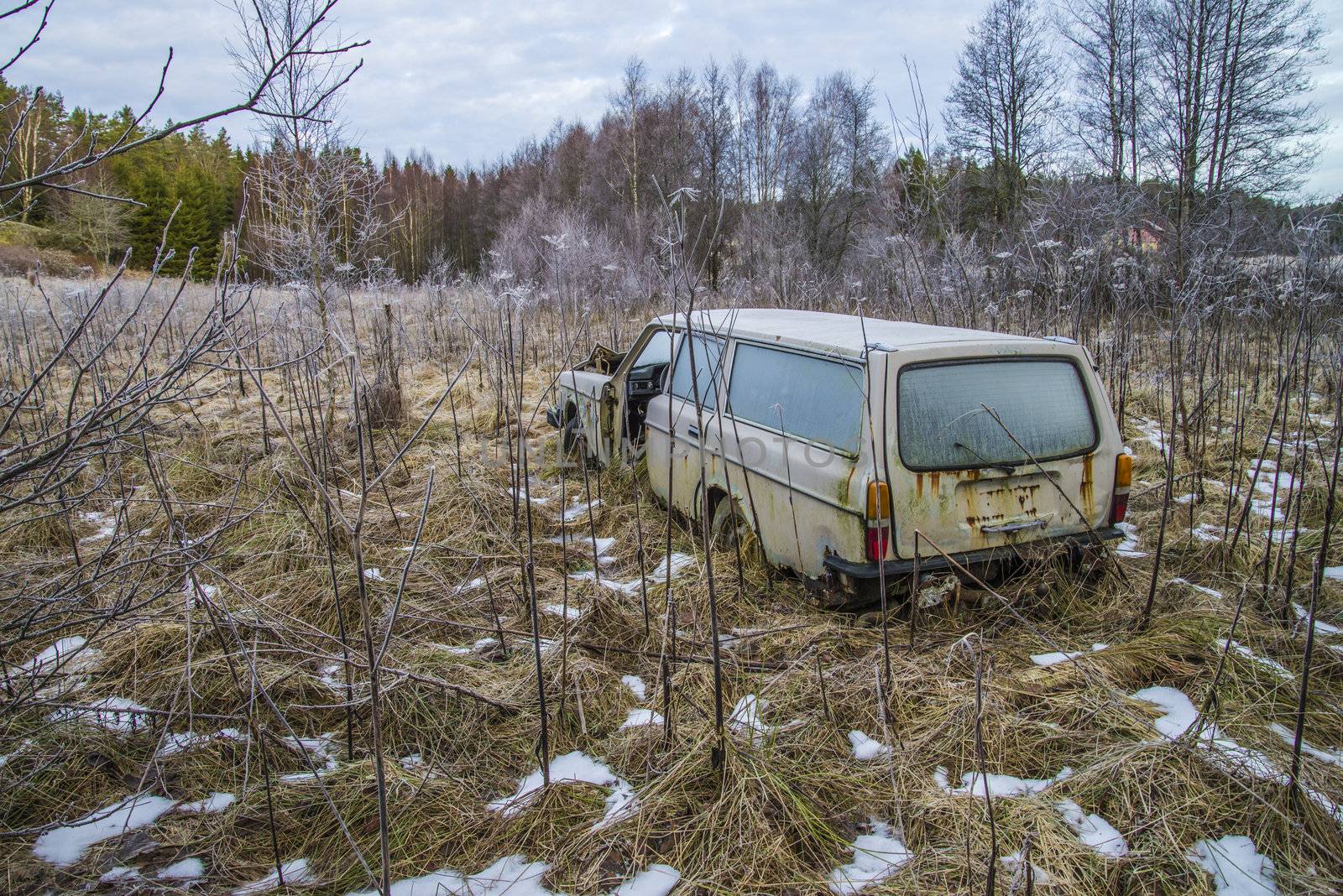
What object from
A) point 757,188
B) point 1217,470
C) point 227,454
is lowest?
point 1217,470

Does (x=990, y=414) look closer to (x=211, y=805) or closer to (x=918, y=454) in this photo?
(x=918, y=454)

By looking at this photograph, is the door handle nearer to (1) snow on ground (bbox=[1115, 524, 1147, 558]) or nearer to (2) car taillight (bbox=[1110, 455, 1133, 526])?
(2) car taillight (bbox=[1110, 455, 1133, 526])

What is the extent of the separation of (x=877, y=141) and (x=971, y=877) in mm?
36830

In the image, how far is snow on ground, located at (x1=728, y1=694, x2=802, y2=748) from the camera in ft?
9.29

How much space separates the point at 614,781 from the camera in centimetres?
274

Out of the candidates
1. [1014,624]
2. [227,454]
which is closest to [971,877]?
[1014,624]

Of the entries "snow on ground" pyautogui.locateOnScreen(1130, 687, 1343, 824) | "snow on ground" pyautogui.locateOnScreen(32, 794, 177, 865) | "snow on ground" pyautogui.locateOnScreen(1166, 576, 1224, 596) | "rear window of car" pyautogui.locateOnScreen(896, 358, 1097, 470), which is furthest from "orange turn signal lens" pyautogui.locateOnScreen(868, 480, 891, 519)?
"snow on ground" pyautogui.locateOnScreen(32, 794, 177, 865)

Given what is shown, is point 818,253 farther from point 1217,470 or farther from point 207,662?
point 207,662

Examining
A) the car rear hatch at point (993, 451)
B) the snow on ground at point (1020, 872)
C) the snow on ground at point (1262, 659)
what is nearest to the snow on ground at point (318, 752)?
the snow on ground at point (1020, 872)

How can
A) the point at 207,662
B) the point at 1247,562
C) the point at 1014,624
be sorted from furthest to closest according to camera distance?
the point at 1247,562, the point at 1014,624, the point at 207,662

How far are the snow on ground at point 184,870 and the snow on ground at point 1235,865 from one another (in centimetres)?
303

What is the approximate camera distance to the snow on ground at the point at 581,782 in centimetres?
254

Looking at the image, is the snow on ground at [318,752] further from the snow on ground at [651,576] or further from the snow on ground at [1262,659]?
the snow on ground at [1262,659]

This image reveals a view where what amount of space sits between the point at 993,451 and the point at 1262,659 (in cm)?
136
